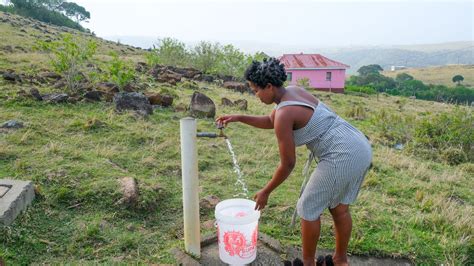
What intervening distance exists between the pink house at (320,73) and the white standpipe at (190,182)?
2792 centimetres

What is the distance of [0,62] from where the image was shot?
10.0m

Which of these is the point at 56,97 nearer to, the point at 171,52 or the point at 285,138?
the point at 285,138

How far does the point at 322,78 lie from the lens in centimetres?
3045

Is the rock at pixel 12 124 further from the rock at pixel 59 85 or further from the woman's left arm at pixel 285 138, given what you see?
the woman's left arm at pixel 285 138

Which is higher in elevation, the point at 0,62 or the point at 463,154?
the point at 0,62

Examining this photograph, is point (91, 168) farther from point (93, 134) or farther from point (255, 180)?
point (255, 180)

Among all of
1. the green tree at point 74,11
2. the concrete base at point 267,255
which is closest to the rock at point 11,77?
the concrete base at point 267,255

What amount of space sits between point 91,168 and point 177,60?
14.5 metres

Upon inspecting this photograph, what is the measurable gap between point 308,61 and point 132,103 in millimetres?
26373

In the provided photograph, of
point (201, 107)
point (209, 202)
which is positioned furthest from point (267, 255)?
point (201, 107)

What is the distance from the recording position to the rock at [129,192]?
3.22m

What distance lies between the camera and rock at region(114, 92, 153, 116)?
250 inches

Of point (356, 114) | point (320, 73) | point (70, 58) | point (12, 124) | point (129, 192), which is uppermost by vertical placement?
point (70, 58)

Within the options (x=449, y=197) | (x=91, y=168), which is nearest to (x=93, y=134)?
(x=91, y=168)
